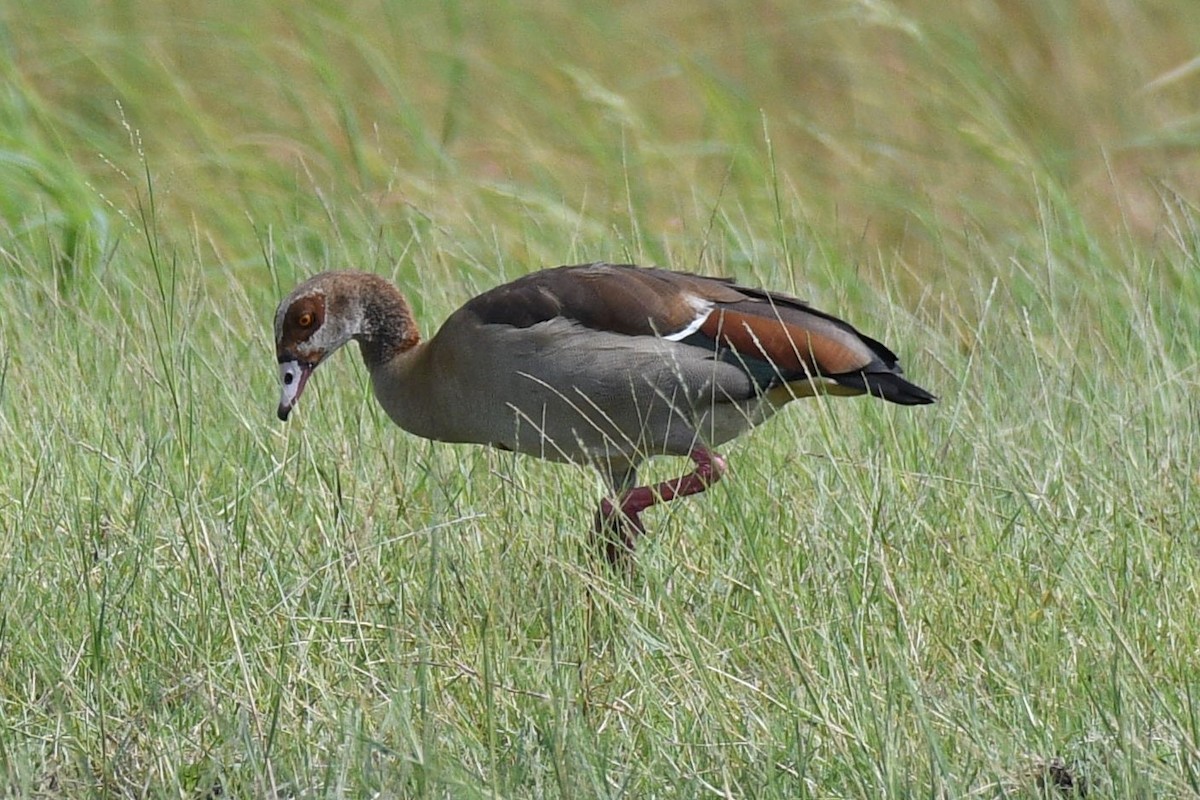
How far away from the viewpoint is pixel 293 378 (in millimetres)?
5016

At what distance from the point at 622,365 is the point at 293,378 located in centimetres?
82

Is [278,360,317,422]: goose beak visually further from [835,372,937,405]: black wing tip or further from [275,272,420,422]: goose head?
[835,372,937,405]: black wing tip

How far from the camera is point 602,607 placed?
12.8 feet

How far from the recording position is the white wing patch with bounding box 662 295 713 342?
16.0 feet

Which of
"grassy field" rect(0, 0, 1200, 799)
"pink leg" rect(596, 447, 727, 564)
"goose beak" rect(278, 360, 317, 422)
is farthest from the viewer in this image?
"goose beak" rect(278, 360, 317, 422)

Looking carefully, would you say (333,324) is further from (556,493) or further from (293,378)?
(556,493)

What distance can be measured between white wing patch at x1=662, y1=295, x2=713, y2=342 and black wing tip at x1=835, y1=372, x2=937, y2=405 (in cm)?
36

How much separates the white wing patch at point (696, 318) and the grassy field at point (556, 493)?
1.05 feet

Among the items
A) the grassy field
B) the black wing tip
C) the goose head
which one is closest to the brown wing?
the black wing tip

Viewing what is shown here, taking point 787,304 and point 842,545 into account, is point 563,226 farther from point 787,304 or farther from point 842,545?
point 842,545

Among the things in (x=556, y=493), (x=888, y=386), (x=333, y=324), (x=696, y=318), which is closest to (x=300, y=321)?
(x=333, y=324)

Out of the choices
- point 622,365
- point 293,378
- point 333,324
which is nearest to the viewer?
point 622,365

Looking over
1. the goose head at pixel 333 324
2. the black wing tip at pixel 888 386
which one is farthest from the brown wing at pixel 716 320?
the goose head at pixel 333 324

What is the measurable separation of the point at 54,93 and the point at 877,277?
353 cm
